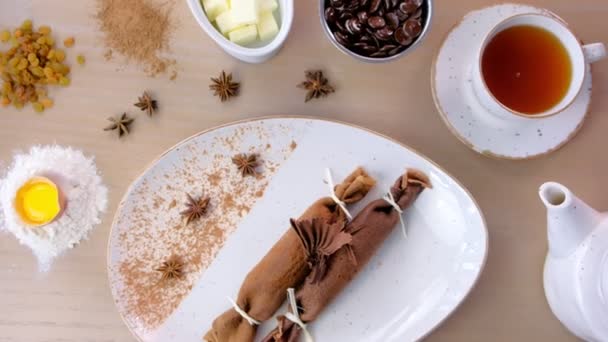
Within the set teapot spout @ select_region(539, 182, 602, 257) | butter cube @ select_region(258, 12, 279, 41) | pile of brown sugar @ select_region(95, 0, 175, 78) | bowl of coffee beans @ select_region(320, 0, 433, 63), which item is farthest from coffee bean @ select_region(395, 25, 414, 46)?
pile of brown sugar @ select_region(95, 0, 175, 78)

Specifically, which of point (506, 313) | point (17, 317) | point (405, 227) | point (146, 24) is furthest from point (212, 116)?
point (506, 313)

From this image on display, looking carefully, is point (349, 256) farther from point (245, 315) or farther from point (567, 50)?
point (567, 50)

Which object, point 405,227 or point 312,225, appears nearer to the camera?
point 312,225

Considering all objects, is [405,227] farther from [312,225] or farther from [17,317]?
[17,317]

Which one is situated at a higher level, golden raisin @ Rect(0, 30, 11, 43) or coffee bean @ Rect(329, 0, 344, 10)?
golden raisin @ Rect(0, 30, 11, 43)

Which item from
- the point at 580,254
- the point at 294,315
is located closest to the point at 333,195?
the point at 294,315

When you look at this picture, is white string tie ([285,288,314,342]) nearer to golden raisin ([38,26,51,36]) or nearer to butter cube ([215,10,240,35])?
butter cube ([215,10,240,35])
